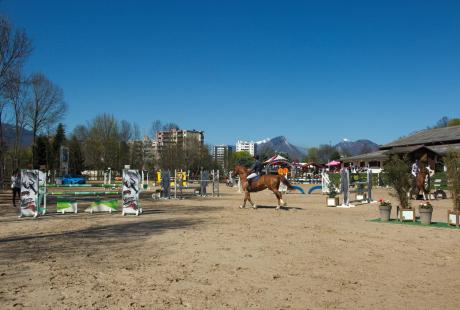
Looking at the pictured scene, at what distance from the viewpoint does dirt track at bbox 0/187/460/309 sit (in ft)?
18.3

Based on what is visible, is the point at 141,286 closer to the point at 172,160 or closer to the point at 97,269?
the point at 97,269

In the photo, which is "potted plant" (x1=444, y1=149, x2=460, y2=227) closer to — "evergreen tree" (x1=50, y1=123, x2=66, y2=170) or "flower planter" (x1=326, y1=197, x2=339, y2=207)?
"flower planter" (x1=326, y1=197, x2=339, y2=207)

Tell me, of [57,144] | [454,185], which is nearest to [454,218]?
[454,185]

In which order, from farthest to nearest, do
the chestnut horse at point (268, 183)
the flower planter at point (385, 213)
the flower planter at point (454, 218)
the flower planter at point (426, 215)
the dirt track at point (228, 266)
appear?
the chestnut horse at point (268, 183) < the flower planter at point (385, 213) < the flower planter at point (426, 215) < the flower planter at point (454, 218) < the dirt track at point (228, 266)

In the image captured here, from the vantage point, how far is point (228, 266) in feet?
24.7

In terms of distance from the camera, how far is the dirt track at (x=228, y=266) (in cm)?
559

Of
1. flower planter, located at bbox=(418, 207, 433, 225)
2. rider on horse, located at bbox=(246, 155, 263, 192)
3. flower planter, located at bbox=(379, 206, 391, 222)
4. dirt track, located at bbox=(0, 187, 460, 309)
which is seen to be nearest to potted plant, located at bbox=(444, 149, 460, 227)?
flower planter, located at bbox=(418, 207, 433, 225)

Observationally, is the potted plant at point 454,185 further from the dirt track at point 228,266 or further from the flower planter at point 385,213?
the flower planter at point 385,213

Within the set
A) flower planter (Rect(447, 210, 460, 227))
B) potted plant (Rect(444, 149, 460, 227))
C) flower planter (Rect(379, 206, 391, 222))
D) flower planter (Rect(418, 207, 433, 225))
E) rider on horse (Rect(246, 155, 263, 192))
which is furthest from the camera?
rider on horse (Rect(246, 155, 263, 192))

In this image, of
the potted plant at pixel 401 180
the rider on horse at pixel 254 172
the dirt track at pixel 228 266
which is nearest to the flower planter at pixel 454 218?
the dirt track at pixel 228 266

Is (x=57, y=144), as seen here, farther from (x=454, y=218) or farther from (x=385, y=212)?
(x=454, y=218)

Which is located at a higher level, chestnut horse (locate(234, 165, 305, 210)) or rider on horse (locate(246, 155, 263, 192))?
rider on horse (locate(246, 155, 263, 192))

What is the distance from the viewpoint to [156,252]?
8.74 m

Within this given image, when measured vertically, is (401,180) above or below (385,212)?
above
